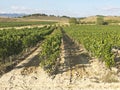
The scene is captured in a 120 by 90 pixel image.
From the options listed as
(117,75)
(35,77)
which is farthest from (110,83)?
(35,77)

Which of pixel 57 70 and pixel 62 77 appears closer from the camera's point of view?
pixel 62 77

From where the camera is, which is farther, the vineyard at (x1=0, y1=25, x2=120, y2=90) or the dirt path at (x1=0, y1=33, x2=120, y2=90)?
the vineyard at (x1=0, y1=25, x2=120, y2=90)

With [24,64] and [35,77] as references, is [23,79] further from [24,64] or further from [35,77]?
[24,64]

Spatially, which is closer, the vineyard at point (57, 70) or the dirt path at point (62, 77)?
the dirt path at point (62, 77)

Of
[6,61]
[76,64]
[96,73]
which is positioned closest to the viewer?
[96,73]

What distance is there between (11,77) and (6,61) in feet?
23.7

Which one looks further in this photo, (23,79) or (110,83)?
(23,79)

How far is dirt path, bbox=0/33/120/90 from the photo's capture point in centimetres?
2088

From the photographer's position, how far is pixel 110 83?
2166cm

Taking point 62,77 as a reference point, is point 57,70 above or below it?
below

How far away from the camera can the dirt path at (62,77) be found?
20875mm

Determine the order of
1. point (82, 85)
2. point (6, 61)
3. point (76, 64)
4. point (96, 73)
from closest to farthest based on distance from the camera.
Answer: point (82, 85), point (96, 73), point (76, 64), point (6, 61)

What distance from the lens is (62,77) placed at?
2350 cm

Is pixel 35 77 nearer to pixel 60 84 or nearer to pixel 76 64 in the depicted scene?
pixel 60 84
